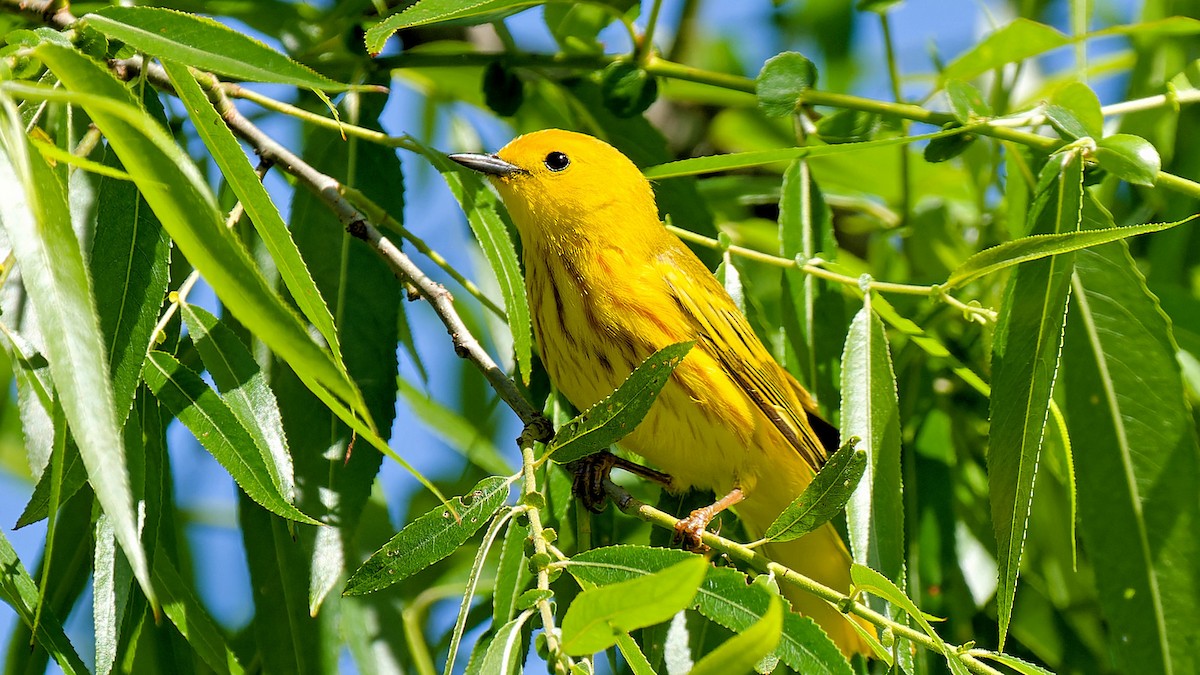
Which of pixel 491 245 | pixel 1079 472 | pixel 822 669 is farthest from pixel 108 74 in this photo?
pixel 1079 472

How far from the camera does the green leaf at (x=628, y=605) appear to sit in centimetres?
136

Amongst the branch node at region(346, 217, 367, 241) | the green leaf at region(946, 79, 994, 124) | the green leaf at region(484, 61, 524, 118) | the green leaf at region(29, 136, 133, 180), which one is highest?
the green leaf at region(484, 61, 524, 118)

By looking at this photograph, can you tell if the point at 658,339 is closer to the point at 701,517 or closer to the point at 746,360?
the point at 746,360

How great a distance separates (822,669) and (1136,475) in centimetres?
108

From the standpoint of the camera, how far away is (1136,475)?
2486mm

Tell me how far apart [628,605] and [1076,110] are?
5.87 ft

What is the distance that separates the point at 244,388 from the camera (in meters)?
2.15

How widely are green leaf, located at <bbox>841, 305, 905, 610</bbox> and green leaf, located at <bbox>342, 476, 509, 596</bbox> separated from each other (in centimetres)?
69

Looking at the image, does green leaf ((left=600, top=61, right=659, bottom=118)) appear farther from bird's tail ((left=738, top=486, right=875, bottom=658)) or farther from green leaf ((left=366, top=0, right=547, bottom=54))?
bird's tail ((left=738, top=486, right=875, bottom=658))

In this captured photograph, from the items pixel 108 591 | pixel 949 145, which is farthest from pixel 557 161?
pixel 108 591

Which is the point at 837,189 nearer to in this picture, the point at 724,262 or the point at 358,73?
the point at 724,262

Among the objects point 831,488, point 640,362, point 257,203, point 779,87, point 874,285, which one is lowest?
point 831,488

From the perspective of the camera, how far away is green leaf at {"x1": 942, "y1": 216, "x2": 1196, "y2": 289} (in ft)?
6.25

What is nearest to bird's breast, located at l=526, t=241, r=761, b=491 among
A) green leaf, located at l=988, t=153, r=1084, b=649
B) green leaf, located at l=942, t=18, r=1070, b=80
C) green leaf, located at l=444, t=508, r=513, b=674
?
green leaf, located at l=988, t=153, r=1084, b=649
